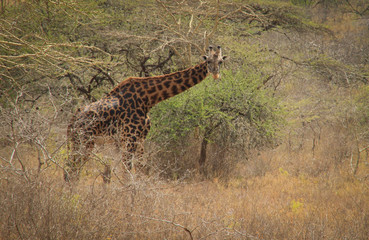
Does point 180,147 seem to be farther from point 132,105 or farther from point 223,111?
point 132,105

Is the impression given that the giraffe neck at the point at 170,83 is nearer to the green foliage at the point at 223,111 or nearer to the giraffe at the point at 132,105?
the giraffe at the point at 132,105

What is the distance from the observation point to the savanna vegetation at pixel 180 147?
4.33 meters

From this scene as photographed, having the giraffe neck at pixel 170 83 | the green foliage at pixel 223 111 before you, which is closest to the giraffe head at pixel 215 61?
the giraffe neck at pixel 170 83

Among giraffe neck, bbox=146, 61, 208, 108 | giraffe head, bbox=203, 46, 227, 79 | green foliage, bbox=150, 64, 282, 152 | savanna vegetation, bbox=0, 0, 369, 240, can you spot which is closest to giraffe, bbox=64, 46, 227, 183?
giraffe neck, bbox=146, 61, 208, 108

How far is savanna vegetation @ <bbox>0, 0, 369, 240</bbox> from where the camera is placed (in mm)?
4328

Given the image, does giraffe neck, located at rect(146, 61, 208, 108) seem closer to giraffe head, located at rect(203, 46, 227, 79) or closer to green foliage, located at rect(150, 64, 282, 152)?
giraffe head, located at rect(203, 46, 227, 79)

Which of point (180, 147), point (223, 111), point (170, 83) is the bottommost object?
point (180, 147)

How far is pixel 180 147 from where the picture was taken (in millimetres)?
8750

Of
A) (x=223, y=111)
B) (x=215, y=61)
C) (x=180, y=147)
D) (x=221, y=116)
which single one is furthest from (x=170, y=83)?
(x=180, y=147)

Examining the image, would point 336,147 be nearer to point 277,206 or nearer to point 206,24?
point 277,206

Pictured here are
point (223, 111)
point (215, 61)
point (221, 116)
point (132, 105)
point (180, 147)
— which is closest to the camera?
point (215, 61)

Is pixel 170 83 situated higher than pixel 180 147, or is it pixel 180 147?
pixel 170 83

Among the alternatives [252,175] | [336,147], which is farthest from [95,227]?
[336,147]

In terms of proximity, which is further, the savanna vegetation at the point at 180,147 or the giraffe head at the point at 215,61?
the giraffe head at the point at 215,61
